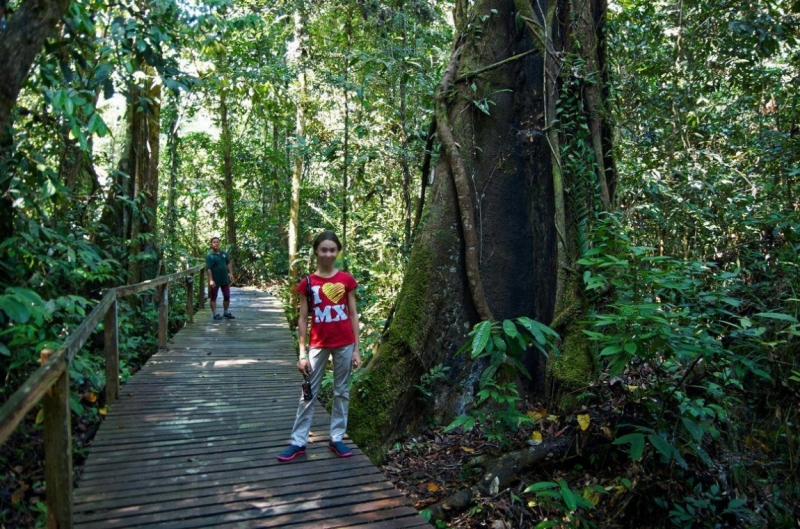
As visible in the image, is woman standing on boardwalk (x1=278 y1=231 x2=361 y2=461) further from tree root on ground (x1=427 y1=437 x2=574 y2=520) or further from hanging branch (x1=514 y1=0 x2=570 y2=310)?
hanging branch (x1=514 y1=0 x2=570 y2=310)

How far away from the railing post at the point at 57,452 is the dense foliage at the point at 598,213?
1.11 feet

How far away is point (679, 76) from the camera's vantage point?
8.03 metres

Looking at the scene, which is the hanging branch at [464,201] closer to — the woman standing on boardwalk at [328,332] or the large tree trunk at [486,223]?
the large tree trunk at [486,223]

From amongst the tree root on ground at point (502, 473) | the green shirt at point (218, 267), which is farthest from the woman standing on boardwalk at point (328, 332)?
the green shirt at point (218, 267)

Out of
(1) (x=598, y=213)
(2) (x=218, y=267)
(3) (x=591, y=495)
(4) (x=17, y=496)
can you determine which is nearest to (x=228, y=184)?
(2) (x=218, y=267)

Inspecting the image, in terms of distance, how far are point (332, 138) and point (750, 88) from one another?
8.48 meters

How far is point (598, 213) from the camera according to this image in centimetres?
536

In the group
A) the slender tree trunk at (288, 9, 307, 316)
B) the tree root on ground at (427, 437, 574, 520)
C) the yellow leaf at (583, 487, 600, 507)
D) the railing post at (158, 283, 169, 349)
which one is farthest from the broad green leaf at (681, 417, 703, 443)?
the slender tree trunk at (288, 9, 307, 316)

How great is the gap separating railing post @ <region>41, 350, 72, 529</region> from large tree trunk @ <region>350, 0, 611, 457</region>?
261cm

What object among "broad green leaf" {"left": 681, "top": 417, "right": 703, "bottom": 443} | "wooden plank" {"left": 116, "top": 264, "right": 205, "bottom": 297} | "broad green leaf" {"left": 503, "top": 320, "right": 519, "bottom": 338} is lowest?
"broad green leaf" {"left": 681, "top": 417, "right": 703, "bottom": 443}

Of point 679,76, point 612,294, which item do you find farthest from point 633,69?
point 612,294

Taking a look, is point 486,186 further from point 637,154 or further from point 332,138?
point 332,138

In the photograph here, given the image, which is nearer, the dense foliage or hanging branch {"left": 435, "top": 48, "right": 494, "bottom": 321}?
the dense foliage

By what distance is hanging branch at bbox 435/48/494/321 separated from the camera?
17.9ft
